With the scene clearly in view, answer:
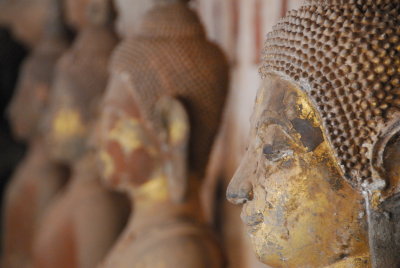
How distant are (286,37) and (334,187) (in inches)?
12.7

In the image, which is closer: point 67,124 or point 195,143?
point 195,143

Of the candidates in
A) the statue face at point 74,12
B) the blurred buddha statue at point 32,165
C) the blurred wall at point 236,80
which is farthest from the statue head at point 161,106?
the statue face at point 74,12

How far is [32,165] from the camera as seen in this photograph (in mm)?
3482

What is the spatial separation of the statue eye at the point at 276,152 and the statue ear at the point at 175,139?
79 cm

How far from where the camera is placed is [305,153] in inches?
45.5

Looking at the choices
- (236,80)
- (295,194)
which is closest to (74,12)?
(236,80)

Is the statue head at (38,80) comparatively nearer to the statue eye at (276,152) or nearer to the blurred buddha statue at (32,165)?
the blurred buddha statue at (32,165)

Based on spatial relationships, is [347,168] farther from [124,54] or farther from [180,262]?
[124,54]

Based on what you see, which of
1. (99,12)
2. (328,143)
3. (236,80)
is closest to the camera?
(328,143)

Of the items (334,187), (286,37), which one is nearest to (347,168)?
(334,187)

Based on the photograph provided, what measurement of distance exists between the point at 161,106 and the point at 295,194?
90cm

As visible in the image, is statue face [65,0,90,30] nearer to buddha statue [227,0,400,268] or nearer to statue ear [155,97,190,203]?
statue ear [155,97,190,203]

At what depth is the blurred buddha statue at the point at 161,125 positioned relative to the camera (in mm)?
1996

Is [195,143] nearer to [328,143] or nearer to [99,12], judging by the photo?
[328,143]
